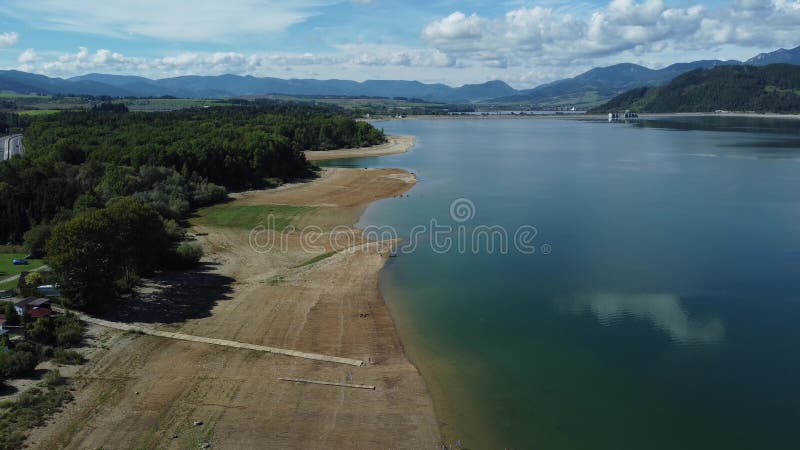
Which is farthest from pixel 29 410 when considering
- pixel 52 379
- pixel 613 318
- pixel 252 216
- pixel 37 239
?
pixel 252 216

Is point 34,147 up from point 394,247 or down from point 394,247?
up

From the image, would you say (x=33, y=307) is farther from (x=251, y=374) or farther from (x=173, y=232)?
(x=173, y=232)

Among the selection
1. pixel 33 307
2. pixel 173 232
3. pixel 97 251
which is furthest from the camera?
pixel 173 232

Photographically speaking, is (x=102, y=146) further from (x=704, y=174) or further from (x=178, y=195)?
(x=704, y=174)

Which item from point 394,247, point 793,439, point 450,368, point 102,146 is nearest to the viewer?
point 793,439

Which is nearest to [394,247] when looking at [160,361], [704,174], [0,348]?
[160,361]

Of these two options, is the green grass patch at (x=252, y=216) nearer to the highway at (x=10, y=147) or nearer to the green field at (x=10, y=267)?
the green field at (x=10, y=267)

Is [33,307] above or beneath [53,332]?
above

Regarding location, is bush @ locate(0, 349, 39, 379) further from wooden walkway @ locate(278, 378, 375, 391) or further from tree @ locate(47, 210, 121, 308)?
wooden walkway @ locate(278, 378, 375, 391)
